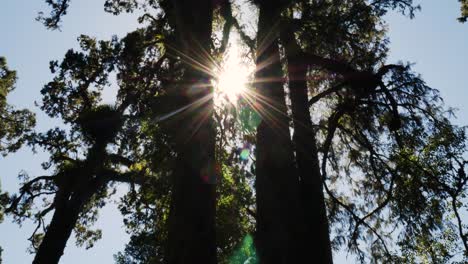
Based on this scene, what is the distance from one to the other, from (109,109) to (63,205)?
15.3 feet

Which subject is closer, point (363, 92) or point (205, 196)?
point (205, 196)

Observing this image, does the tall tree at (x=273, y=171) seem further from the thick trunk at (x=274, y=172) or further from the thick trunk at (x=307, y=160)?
the thick trunk at (x=307, y=160)

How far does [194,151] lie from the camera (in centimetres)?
495

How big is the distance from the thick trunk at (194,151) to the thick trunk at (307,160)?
135 inches

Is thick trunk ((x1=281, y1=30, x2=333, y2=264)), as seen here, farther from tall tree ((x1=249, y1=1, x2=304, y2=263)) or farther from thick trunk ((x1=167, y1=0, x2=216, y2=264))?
thick trunk ((x1=167, y1=0, x2=216, y2=264))

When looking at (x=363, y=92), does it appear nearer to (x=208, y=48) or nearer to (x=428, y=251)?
(x=428, y=251)

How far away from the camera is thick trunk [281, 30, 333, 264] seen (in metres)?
7.42

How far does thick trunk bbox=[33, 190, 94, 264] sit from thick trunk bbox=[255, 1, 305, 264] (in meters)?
10.6

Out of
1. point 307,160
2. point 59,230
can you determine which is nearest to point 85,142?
point 59,230

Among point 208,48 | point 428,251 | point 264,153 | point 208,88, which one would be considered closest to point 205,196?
point 208,88

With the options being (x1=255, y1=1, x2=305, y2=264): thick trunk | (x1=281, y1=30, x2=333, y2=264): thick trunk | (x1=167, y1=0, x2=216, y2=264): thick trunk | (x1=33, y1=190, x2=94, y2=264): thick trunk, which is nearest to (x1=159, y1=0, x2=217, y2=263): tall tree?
(x1=167, y1=0, x2=216, y2=264): thick trunk

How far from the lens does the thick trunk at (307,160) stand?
24.3ft

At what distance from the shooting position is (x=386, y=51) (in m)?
13.6

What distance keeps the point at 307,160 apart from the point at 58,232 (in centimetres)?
1106
